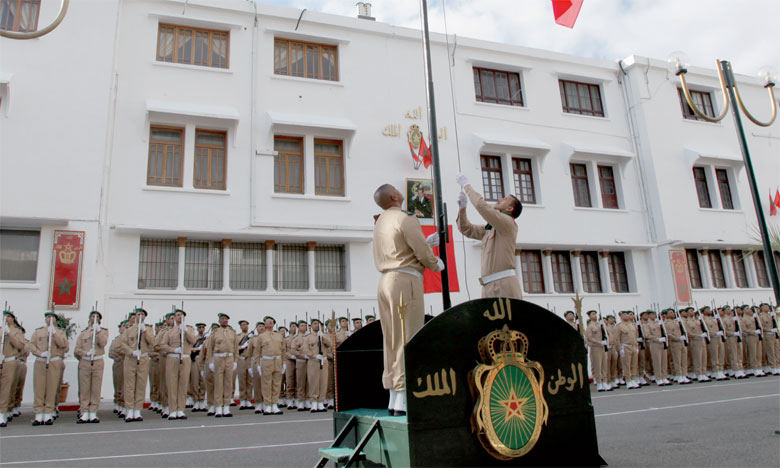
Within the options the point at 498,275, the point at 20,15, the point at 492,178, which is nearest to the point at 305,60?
the point at 492,178

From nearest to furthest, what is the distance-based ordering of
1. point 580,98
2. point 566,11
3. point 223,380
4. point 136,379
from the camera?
1. point 566,11
2. point 136,379
3. point 223,380
4. point 580,98

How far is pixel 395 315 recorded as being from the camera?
13.3 ft

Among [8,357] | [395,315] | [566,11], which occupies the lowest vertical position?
[395,315]

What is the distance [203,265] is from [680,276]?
15.3 m

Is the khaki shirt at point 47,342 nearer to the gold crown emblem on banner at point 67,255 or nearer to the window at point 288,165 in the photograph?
the gold crown emblem on banner at point 67,255

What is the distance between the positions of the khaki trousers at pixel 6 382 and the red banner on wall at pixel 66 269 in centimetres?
218

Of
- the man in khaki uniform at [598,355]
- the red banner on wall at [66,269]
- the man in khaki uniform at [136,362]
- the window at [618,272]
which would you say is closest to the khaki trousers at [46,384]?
the man in khaki uniform at [136,362]

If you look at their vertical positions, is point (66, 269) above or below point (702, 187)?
below

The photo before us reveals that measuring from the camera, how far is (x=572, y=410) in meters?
3.72

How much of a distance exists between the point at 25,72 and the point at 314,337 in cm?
946

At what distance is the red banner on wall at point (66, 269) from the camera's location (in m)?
12.0

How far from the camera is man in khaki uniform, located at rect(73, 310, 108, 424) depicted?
9.89m

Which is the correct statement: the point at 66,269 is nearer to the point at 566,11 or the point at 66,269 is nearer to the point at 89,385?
the point at 89,385

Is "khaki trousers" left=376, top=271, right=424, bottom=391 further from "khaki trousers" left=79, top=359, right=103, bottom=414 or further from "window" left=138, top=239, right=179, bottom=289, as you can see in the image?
"window" left=138, top=239, right=179, bottom=289
